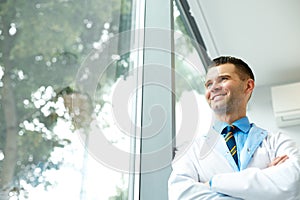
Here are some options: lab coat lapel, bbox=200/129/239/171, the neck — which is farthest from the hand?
the neck

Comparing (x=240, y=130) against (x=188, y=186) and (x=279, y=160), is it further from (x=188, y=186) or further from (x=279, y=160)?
(x=188, y=186)

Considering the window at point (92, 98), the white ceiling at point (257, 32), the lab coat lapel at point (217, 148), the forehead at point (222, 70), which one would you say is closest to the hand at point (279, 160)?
the lab coat lapel at point (217, 148)

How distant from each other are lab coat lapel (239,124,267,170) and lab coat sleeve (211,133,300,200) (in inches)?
3.8

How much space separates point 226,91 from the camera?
1.43 m

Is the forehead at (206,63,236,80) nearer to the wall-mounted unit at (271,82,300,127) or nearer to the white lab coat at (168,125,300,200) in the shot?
the white lab coat at (168,125,300,200)

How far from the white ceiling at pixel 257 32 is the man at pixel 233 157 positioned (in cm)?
121

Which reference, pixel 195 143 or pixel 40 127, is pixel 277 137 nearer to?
pixel 195 143

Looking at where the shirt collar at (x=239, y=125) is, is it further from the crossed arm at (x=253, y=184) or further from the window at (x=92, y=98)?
the window at (x=92, y=98)

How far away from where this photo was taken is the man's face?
1431 mm

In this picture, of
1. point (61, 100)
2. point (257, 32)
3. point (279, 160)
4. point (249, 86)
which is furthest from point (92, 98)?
point (257, 32)

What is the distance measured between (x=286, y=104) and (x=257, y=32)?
26.6 inches

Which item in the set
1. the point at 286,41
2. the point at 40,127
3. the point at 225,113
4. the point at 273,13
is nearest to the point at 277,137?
the point at 225,113

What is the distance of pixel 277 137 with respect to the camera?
1.40 metres

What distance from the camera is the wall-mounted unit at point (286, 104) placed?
3086 mm
